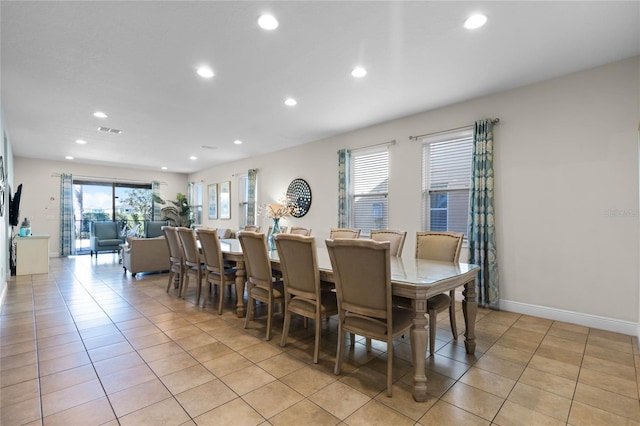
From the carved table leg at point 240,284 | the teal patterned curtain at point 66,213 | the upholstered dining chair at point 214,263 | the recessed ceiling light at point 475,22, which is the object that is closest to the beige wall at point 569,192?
the recessed ceiling light at point 475,22

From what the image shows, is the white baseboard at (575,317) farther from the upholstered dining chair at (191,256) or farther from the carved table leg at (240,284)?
the upholstered dining chair at (191,256)

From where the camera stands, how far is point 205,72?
3156mm

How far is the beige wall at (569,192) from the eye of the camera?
2.95 metres

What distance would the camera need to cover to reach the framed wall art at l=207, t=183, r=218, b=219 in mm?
9219

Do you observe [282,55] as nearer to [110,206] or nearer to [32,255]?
[32,255]

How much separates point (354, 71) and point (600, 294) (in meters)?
3.41

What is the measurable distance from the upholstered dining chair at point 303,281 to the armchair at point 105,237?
763 centimetres

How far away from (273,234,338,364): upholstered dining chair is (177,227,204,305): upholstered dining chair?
1.72 metres

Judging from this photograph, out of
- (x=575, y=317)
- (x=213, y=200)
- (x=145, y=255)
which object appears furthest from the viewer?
(x=213, y=200)

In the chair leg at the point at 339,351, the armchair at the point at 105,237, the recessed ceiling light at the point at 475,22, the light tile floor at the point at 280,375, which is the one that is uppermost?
the recessed ceiling light at the point at 475,22

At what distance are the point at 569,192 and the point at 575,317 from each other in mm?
1335

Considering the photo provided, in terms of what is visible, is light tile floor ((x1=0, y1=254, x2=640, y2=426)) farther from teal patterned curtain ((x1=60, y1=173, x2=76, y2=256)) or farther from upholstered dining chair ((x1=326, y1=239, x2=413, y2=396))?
teal patterned curtain ((x1=60, y1=173, x2=76, y2=256))

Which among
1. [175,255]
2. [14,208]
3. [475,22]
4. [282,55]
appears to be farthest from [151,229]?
[475,22]

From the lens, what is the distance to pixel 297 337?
2885 millimetres
